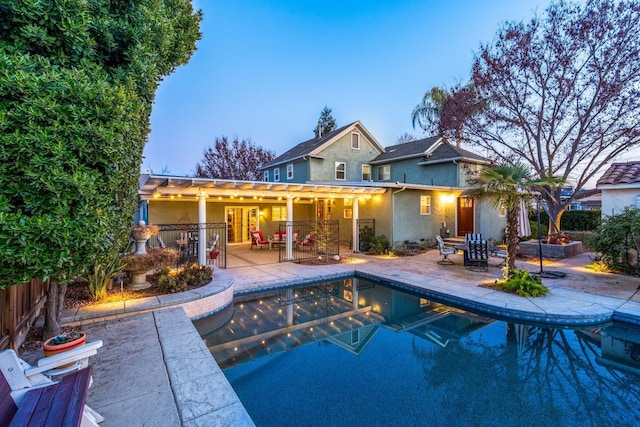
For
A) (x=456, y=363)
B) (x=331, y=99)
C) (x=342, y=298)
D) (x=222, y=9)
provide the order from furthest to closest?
(x=331, y=99), (x=222, y=9), (x=342, y=298), (x=456, y=363)

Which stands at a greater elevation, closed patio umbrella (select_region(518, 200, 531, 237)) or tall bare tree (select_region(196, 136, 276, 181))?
tall bare tree (select_region(196, 136, 276, 181))

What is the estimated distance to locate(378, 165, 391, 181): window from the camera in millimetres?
19609

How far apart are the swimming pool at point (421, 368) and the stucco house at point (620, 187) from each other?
24.1ft

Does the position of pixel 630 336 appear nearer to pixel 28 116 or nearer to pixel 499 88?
pixel 28 116

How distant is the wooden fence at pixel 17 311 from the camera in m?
3.62

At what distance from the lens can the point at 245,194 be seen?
11.3 meters

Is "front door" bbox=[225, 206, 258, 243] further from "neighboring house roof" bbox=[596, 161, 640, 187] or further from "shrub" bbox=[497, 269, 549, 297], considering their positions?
"neighboring house roof" bbox=[596, 161, 640, 187]

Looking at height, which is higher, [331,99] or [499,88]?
[331,99]

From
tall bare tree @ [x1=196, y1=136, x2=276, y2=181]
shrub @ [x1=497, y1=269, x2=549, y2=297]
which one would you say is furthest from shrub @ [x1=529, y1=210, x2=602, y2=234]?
tall bare tree @ [x1=196, y1=136, x2=276, y2=181]

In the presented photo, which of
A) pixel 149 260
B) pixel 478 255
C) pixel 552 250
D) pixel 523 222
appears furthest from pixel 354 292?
pixel 552 250

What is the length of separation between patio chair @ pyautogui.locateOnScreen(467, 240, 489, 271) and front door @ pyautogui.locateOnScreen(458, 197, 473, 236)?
6521 mm

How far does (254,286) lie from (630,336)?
8.11 m

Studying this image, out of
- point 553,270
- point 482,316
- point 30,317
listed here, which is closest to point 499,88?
point 553,270

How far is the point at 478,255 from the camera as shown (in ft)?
33.3
